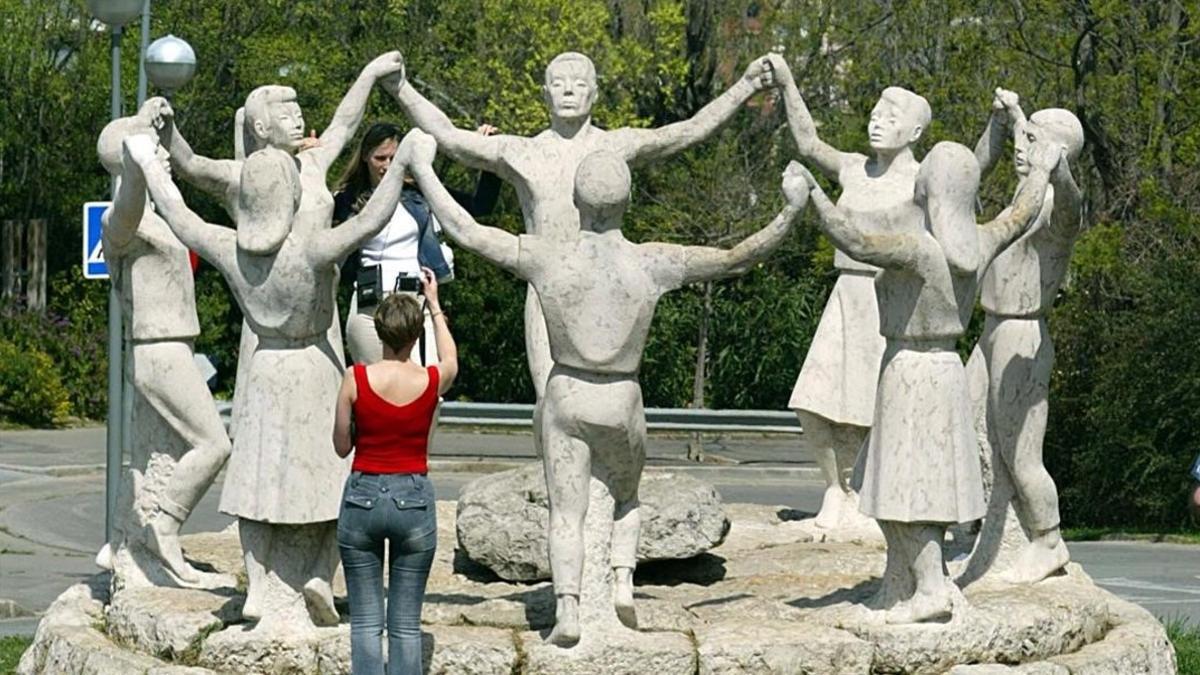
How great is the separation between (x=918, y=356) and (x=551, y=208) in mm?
2100

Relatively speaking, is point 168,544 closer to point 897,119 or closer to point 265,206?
point 265,206

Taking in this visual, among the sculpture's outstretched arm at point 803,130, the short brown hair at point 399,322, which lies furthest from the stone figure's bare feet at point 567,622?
the sculpture's outstretched arm at point 803,130

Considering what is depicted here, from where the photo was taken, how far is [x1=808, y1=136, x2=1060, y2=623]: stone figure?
1009cm

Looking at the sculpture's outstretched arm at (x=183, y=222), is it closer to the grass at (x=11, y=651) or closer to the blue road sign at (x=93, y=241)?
the grass at (x=11, y=651)

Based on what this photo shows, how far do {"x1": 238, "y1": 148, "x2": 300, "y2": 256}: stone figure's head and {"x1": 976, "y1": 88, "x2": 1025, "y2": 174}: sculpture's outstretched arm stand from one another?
311cm

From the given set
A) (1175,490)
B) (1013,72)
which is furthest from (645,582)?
(1013,72)

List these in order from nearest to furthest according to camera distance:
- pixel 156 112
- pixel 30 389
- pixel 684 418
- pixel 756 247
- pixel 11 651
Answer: pixel 756 247 < pixel 156 112 < pixel 11 651 < pixel 684 418 < pixel 30 389

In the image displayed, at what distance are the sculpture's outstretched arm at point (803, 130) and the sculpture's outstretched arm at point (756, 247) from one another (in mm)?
2098

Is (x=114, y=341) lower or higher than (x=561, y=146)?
lower

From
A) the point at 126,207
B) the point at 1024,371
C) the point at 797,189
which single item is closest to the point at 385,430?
the point at 797,189

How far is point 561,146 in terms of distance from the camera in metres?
11.5

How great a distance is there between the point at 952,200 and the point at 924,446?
102 cm

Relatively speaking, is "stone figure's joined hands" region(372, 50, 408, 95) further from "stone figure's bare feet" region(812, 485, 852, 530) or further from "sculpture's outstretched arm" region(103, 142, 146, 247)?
"stone figure's bare feet" region(812, 485, 852, 530)

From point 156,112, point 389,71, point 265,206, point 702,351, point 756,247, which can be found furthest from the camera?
point 702,351
